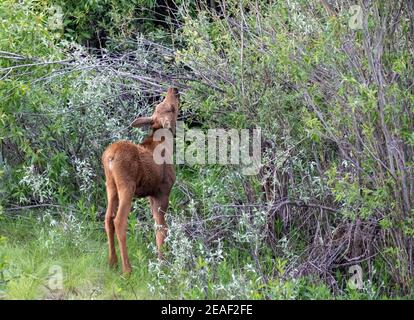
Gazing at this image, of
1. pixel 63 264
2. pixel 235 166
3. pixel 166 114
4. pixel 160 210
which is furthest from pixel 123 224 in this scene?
pixel 235 166

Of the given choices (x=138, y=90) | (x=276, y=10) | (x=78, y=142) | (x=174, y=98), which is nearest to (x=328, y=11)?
(x=276, y=10)

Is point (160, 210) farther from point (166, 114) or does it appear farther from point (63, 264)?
point (63, 264)

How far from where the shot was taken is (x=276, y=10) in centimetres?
945

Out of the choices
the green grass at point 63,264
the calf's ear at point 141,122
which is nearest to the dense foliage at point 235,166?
the green grass at point 63,264

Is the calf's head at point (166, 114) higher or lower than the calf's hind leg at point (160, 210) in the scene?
higher

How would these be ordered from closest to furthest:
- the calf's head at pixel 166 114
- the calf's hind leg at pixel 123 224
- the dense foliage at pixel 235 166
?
1. the dense foliage at pixel 235 166
2. the calf's hind leg at pixel 123 224
3. the calf's head at pixel 166 114

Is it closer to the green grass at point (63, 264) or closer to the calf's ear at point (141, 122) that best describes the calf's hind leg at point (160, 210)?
the green grass at point (63, 264)

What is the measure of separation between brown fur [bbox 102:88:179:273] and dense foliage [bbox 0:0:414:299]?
0.24 metres

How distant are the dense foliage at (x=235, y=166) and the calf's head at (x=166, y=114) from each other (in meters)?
0.21

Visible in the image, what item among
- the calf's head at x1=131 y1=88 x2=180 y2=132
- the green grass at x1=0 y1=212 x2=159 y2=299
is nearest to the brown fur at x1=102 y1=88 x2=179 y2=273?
the calf's head at x1=131 y1=88 x2=180 y2=132

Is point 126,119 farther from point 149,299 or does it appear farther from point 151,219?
point 149,299

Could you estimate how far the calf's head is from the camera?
31.4ft

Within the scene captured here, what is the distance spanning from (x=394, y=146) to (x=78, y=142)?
407 centimetres

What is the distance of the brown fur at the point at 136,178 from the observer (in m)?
8.98
